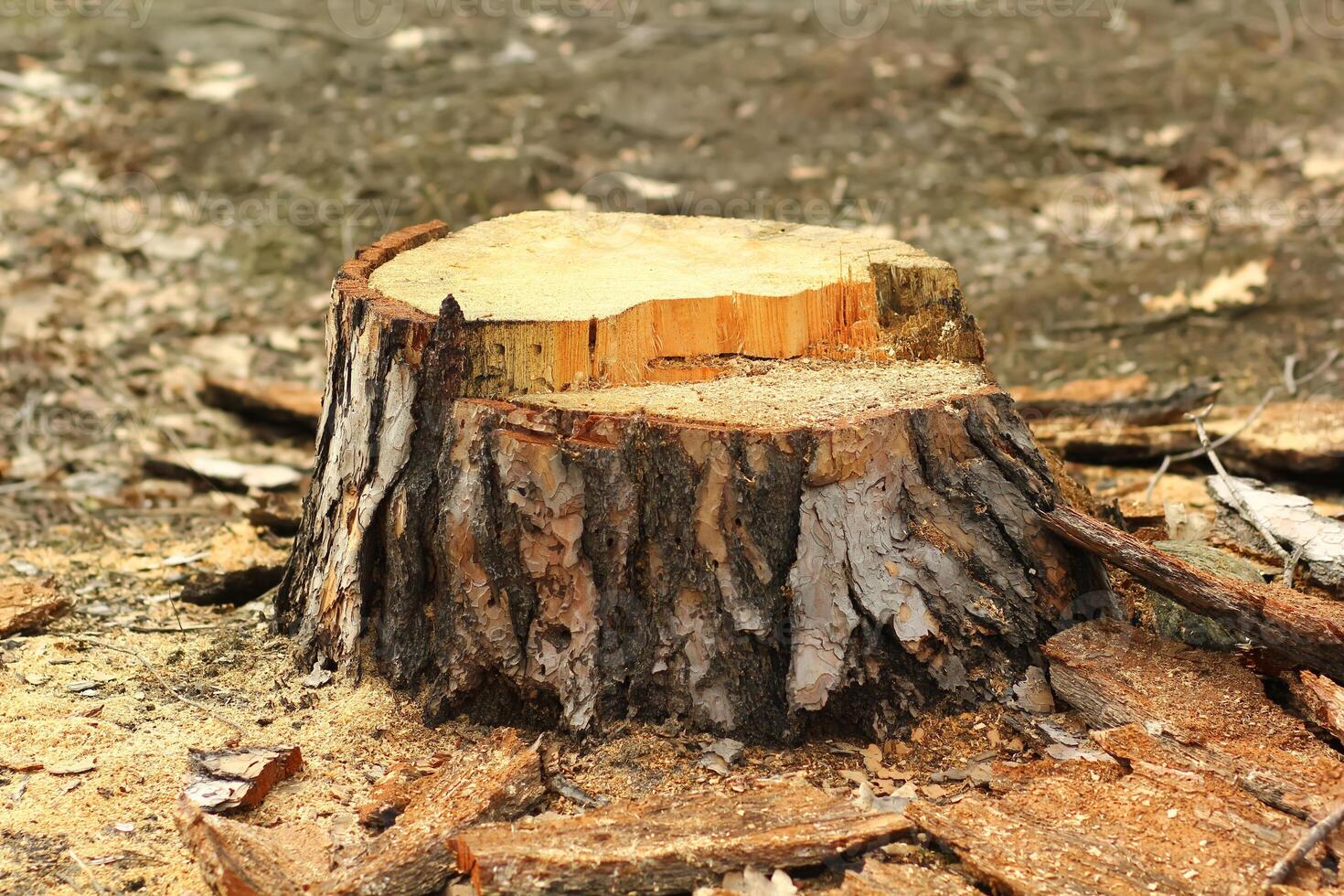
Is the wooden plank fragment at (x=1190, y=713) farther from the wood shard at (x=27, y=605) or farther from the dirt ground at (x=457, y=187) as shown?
the wood shard at (x=27, y=605)

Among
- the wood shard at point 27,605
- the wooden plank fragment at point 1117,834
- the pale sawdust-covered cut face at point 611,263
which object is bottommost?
the wooden plank fragment at point 1117,834

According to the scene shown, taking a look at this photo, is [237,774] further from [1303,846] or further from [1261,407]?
[1261,407]

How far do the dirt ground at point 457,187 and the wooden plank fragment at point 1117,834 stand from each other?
1.08m

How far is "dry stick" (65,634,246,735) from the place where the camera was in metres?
2.50

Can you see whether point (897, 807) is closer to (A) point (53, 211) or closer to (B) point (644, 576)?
(B) point (644, 576)

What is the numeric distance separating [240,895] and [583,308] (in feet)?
4.21

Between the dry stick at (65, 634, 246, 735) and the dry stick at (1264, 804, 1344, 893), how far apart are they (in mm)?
1893

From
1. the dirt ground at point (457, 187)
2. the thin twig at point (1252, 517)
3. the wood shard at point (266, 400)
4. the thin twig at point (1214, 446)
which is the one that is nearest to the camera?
the thin twig at point (1252, 517)

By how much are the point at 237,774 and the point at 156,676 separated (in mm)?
592

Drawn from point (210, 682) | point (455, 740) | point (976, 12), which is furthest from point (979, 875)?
point (976, 12)

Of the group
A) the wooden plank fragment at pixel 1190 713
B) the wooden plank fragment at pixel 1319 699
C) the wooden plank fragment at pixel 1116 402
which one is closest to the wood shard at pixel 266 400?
the wooden plank fragment at pixel 1116 402

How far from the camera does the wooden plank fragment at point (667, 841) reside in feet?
6.29

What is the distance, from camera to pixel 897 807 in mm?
2156

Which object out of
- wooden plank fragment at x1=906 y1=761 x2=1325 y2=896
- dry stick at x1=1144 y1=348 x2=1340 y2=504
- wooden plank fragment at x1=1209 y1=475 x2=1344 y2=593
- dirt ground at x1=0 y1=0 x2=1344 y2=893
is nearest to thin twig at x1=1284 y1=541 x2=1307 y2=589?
wooden plank fragment at x1=1209 y1=475 x2=1344 y2=593
